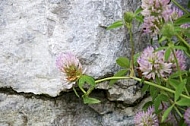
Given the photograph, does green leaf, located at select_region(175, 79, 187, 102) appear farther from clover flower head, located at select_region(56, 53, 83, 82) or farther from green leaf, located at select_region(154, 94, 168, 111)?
clover flower head, located at select_region(56, 53, 83, 82)

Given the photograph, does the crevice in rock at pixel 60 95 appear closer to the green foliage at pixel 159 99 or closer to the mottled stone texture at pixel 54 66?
the mottled stone texture at pixel 54 66

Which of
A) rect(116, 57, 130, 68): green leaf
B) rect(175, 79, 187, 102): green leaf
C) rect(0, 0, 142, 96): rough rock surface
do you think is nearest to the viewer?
rect(175, 79, 187, 102): green leaf

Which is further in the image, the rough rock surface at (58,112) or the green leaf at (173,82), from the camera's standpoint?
the rough rock surface at (58,112)

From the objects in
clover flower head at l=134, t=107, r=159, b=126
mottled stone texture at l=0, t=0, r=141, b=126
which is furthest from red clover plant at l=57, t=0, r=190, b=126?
mottled stone texture at l=0, t=0, r=141, b=126

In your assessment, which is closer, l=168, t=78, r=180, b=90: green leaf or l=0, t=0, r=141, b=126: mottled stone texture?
l=168, t=78, r=180, b=90: green leaf

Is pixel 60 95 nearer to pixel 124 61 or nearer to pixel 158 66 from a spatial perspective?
pixel 124 61

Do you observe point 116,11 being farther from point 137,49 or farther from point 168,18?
point 168,18

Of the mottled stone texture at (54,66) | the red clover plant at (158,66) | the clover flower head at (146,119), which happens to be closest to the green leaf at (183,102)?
the red clover plant at (158,66)

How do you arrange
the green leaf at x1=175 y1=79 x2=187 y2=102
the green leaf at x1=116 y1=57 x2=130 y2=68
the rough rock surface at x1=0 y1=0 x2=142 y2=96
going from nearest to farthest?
the green leaf at x1=175 y1=79 x2=187 y2=102 → the green leaf at x1=116 y1=57 x2=130 y2=68 → the rough rock surface at x1=0 y1=0 x2=142 y2=96
